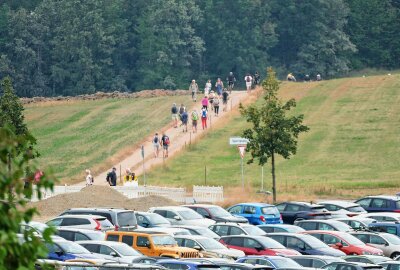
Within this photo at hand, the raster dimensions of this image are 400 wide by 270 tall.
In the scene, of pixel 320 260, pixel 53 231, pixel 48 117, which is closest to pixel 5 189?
pixel 53 231

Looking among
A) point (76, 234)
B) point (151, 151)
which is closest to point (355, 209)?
point (76, 234)

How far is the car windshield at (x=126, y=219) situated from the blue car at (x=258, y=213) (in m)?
7.45

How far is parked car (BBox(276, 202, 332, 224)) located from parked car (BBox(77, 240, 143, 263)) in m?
16.3

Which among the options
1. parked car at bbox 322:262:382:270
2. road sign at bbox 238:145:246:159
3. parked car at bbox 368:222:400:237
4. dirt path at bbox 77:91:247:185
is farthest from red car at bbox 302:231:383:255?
dirt path at bbox 77:91:247:185

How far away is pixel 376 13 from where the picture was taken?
14250 cm

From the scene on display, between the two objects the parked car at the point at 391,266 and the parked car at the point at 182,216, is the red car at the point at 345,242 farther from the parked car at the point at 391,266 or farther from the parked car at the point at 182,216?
the parked car at the point at 391,266

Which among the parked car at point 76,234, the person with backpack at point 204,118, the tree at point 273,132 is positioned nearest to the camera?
the parked car at point 76,234

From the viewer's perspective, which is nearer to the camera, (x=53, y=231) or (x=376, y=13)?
(x=53, y=231)

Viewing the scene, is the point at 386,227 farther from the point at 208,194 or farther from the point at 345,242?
the point at 208,194

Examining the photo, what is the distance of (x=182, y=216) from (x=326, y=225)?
5290 millimetres

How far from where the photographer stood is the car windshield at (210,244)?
1438 inches

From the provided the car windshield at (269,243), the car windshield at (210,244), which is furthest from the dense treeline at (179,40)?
the car windshield at (210,244)

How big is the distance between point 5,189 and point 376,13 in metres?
134

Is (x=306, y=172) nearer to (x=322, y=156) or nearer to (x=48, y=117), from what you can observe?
(x=322, y=156)
